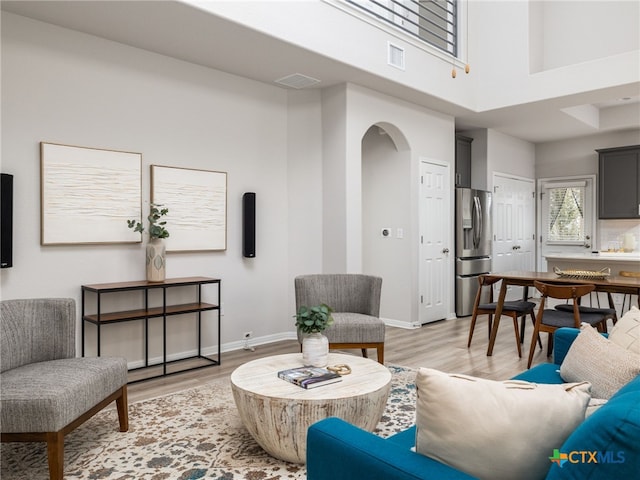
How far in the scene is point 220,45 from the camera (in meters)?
4.04

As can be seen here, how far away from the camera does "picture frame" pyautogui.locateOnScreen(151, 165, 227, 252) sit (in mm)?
4242

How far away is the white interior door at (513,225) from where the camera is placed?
7621 millimetres

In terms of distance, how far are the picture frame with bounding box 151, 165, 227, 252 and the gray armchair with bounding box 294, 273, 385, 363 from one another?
105 cm

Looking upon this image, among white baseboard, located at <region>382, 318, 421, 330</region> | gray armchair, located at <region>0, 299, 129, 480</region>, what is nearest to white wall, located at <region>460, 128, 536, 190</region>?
white baseboard, located at <region>382, 318, 421, 330</region>

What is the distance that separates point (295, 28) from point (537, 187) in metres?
6.31

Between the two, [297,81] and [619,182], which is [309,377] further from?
[619,182]

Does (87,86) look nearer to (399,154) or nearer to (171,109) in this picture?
(171,109)

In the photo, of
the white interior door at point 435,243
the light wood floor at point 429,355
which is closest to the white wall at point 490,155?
the white interior door at point 435,243

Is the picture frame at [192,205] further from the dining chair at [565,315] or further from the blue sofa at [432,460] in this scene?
the blue sofa at [432,460]

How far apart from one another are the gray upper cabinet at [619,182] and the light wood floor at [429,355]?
3.00 metres

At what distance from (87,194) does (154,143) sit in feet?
2.46

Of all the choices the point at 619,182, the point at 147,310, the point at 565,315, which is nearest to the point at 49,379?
the point at 147,310

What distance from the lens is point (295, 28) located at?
404 cm

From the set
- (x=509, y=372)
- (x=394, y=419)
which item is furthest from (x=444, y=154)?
(x=394, y=419)
